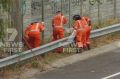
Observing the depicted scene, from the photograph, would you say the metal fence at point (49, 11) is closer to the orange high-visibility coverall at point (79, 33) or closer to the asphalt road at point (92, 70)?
the orange high-visibility coverall at point (79, 33)

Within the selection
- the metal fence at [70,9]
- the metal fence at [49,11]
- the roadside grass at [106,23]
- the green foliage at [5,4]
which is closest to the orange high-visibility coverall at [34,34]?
the metal fence at [49,11]

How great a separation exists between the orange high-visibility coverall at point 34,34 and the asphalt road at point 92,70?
167 centimetres

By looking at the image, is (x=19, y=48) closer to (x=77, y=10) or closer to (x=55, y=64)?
(x=55, y=64)

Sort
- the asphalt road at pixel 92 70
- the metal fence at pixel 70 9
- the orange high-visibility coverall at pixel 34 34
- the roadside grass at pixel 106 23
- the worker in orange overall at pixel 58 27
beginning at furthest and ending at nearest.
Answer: the roadside grass at pixel 106 23 < the metal fence at pixel 70 9 < the worker in orange overall at pixel 58 27 < the orange high-visibility coverall at pixel 34 34 < the asphalt road at pixel 92 70

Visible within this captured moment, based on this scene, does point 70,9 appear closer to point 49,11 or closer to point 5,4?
point 49,11

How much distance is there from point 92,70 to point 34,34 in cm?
271

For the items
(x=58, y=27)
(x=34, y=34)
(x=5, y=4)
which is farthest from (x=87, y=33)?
(x=5, y=4)

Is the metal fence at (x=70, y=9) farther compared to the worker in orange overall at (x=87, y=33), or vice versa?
the metal fence at (x=70, y=9)

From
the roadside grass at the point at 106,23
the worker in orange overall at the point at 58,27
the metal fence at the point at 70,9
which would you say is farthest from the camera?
the roadside grass at the point at 106,23

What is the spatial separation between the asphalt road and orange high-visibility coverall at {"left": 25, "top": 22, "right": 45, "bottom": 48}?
167cm

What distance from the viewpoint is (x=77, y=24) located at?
61.5ft

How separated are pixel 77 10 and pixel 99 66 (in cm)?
555

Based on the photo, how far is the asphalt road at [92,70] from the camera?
1539cm

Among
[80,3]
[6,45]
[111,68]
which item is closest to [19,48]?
[6,45]
